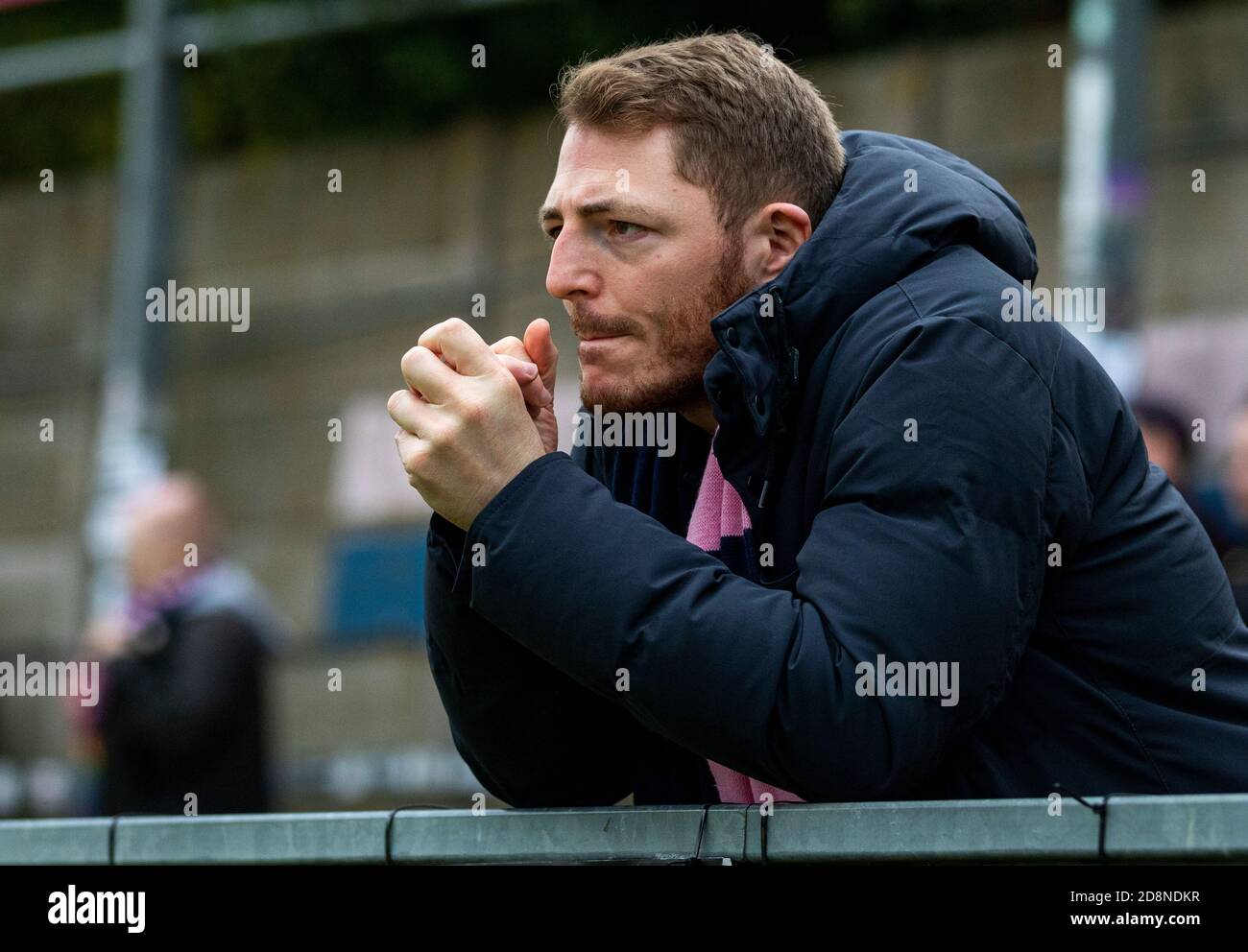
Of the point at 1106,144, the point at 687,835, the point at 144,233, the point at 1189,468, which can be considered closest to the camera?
the point at 687,835

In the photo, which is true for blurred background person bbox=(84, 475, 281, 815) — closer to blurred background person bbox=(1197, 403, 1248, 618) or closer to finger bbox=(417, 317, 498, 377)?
blurred background person bbox=(1197, 403, 1248, 618)

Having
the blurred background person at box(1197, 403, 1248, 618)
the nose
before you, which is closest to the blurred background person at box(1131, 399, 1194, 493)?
the blurred background person at box(1197, 403, 1248, 618)

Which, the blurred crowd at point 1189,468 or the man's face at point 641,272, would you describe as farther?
the blurred crowd at point 1189,468

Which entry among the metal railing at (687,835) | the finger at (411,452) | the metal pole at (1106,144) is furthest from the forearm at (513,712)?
the metal pole at (1106,144)

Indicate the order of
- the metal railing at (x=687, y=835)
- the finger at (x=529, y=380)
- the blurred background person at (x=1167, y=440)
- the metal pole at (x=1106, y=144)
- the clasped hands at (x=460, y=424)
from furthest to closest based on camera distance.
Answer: the metal pole at (x=1106, y=144) < the blurred background person at (x=1167, y=440) < the finger at (x=529, y=380) < the clasped hands at (x=460, y=424) < the metal railing at (x=687, y=835)

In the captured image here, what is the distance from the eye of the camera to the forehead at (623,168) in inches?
111

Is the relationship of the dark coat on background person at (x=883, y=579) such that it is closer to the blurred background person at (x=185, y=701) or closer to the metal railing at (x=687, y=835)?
the metal railing at (x=687, y=835)

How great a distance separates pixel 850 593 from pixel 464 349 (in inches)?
25.0

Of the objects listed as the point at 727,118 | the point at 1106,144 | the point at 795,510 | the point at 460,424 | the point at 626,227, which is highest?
the point at 1106,144

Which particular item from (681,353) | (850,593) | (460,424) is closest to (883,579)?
(850,593)

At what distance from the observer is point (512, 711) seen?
271 cm

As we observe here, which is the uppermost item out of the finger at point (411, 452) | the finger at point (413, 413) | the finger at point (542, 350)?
the finger at point (542, 350)

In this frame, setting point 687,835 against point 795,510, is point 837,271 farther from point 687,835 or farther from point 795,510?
point 687,835

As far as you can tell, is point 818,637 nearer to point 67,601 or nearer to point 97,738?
point 97,738
